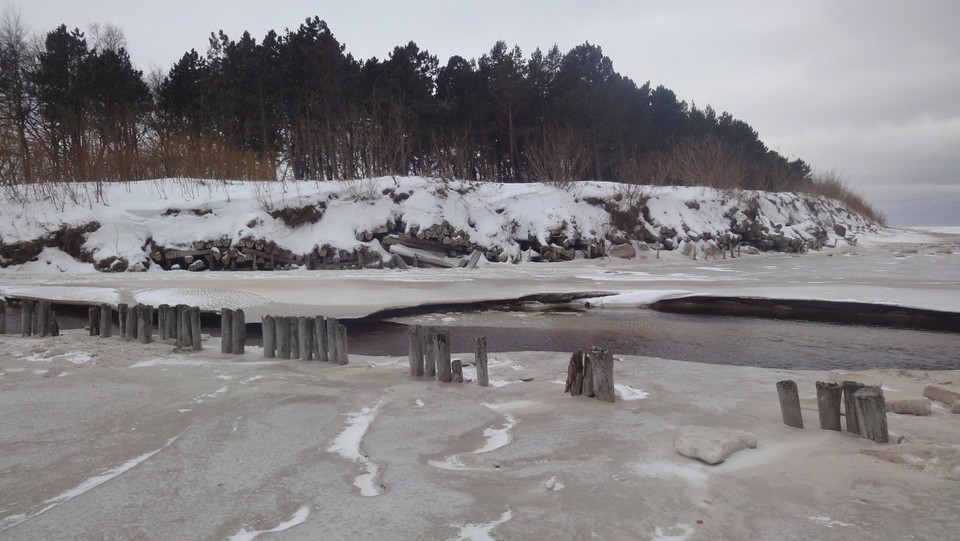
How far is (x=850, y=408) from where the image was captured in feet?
16.7

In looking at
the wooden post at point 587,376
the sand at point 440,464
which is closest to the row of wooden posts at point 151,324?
the sand at point 440,464

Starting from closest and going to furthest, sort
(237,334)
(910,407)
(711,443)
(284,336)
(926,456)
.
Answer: (926,456)
(711,443)
(910,407)
(284,336)
(237,334)

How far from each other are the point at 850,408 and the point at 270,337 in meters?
7.70

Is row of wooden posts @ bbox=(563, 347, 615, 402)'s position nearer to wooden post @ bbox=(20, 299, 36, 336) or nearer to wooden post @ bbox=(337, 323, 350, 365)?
wooden post @ bbox=(337, 323, 350, 365)

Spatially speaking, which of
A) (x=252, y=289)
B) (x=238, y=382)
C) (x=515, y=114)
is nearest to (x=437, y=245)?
(x=252, y=289)

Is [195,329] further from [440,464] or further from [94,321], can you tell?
[440,464]

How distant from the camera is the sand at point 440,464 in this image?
364 cm

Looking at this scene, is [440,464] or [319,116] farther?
[319,116]

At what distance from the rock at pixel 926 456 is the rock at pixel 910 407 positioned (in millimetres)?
1226

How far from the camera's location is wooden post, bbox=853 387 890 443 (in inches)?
191

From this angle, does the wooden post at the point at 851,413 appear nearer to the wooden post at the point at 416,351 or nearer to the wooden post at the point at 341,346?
the wooden post at the point at 416,351

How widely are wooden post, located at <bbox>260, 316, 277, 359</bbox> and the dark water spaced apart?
181cm

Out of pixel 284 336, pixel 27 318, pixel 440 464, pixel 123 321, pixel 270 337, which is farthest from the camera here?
pixel 27 318

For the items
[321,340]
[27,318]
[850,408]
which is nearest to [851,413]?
[850,408]
